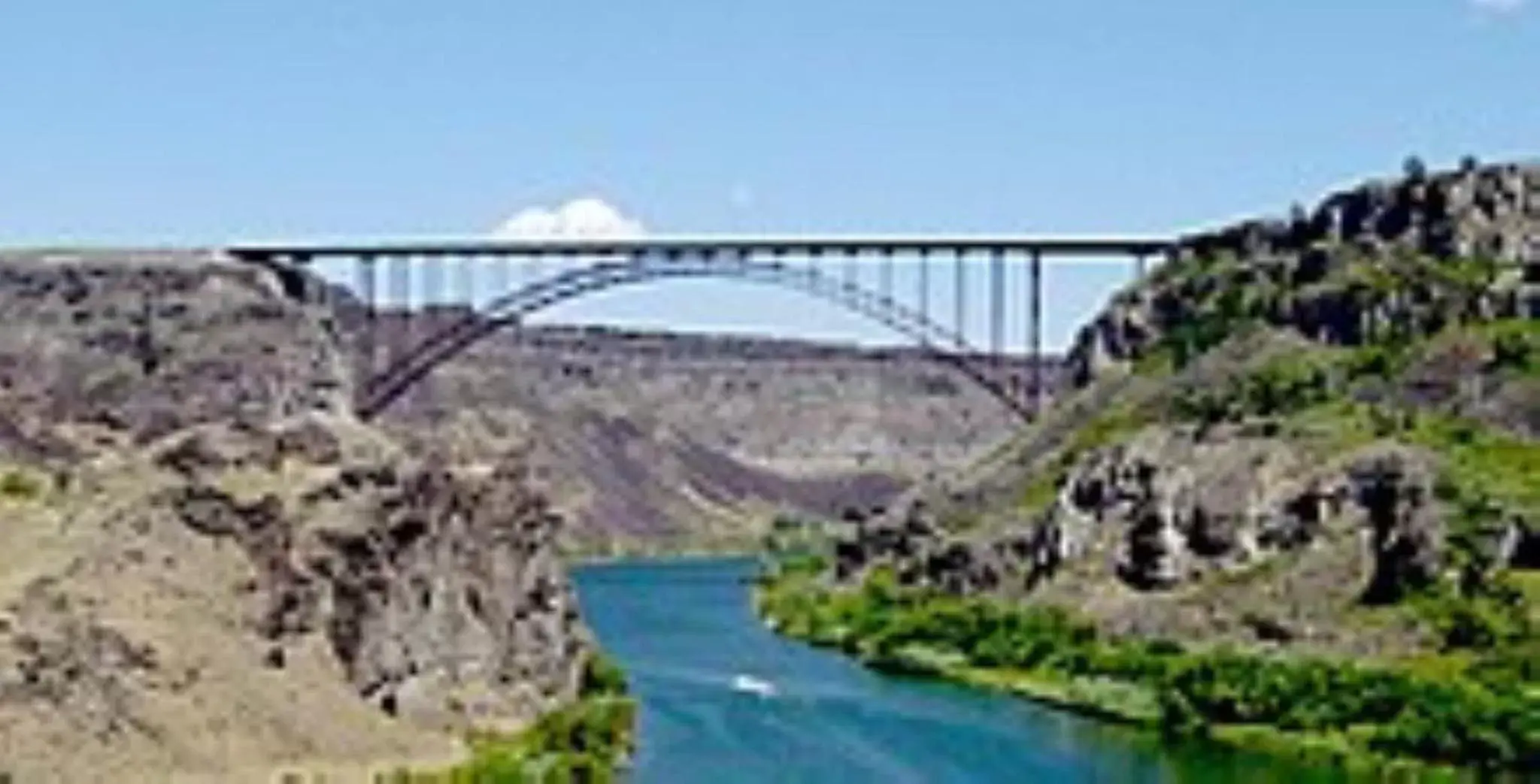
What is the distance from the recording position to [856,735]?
8469cm

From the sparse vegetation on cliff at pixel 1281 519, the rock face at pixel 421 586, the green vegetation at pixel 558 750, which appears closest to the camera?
the green vegetation at pixel 558 750

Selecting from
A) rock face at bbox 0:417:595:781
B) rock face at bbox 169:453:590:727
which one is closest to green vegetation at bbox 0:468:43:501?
rock face at bbox 0:417:595:781

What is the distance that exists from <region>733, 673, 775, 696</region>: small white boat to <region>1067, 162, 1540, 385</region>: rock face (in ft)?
139

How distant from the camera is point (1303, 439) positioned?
11375 centimetres

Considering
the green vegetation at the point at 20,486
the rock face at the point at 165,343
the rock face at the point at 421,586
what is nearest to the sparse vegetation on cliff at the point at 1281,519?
the rock face at the point at 421,586

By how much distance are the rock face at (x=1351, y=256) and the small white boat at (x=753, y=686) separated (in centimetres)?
4233

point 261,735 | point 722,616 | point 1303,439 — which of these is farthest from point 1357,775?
point 722,616

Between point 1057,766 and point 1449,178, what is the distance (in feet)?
238

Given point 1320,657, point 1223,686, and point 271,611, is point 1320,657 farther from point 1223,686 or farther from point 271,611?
point 271,611

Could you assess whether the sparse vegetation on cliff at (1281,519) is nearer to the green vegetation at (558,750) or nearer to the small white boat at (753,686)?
the small white boat at (753,686)

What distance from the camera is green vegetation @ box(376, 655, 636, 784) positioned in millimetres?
65000

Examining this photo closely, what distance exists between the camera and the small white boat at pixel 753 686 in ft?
316

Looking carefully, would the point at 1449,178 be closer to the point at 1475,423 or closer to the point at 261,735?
the point at 1475,423

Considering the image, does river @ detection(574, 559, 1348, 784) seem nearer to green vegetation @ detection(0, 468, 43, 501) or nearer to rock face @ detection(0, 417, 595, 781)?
rock face @ detection(0, 417, 595, 781)
